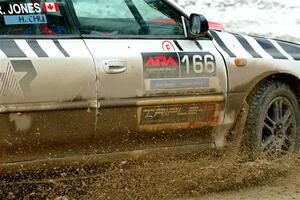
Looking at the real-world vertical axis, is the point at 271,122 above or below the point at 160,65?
below

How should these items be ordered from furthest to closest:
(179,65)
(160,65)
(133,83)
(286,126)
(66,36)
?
(286,126) → (179,65) → (160,65) → (133,83) → (66,36)

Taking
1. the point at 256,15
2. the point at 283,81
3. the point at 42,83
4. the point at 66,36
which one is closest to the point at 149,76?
the point at 66,36

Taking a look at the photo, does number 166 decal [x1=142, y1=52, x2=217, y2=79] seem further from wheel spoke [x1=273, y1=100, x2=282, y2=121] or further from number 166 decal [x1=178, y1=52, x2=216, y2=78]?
wheel spoke [x1=273, y1=100, x2=282, y2=121]

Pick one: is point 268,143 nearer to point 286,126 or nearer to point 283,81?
point 286,126

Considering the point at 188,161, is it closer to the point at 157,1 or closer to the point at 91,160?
the point at 91,160

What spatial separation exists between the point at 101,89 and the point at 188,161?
3.35ft

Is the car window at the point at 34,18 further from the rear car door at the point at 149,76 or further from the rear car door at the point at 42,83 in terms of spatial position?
the rear car door at the point at 149,76

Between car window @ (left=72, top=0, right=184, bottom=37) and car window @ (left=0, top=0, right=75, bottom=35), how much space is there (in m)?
0.12

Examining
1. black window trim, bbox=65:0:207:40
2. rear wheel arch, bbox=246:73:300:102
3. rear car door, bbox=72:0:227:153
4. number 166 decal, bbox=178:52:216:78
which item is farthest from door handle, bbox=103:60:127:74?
rear wheel arch, bbox=246:73:300:102

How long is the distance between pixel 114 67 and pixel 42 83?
57cm

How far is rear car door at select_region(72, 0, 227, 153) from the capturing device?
4.76 m

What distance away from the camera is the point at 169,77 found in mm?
4988

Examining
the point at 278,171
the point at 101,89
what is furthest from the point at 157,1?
the point at 278,171

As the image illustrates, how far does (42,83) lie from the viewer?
4.41 metres
